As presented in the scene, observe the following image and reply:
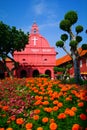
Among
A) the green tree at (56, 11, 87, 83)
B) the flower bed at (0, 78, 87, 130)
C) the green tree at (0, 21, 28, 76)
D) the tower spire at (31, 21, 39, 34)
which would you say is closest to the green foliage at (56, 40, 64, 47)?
the green tree at (56, 11, 87, 83)

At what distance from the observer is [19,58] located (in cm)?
5325

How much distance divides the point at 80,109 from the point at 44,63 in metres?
47.9

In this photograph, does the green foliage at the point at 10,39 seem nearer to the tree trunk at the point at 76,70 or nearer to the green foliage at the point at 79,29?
the green foliage at the point at 79,29

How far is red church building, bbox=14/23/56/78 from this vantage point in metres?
53.6

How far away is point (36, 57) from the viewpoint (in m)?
54.1

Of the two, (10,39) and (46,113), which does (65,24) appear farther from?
(10,39)

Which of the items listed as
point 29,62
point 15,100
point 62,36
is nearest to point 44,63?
point 29,62

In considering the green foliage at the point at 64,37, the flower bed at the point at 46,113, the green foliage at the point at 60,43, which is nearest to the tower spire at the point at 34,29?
the green foliage at the point at 60,43

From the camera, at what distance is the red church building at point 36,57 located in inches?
2109

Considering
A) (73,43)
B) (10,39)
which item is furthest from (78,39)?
(10,39)

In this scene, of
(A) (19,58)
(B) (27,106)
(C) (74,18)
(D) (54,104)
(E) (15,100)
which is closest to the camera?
(D) (54,104)

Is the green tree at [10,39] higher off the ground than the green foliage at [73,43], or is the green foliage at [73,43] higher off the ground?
the green tree at [10,39]

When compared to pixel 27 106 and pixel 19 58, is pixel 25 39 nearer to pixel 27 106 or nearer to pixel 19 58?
pixel 19 58

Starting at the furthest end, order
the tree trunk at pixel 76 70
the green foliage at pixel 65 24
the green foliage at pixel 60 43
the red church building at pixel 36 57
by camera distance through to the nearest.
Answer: the red church building at pixel 36 57 → the green foliage at pixel 60 43 → the green foliage at pixel 65 24 → the tree trunk at pixel 76 70
